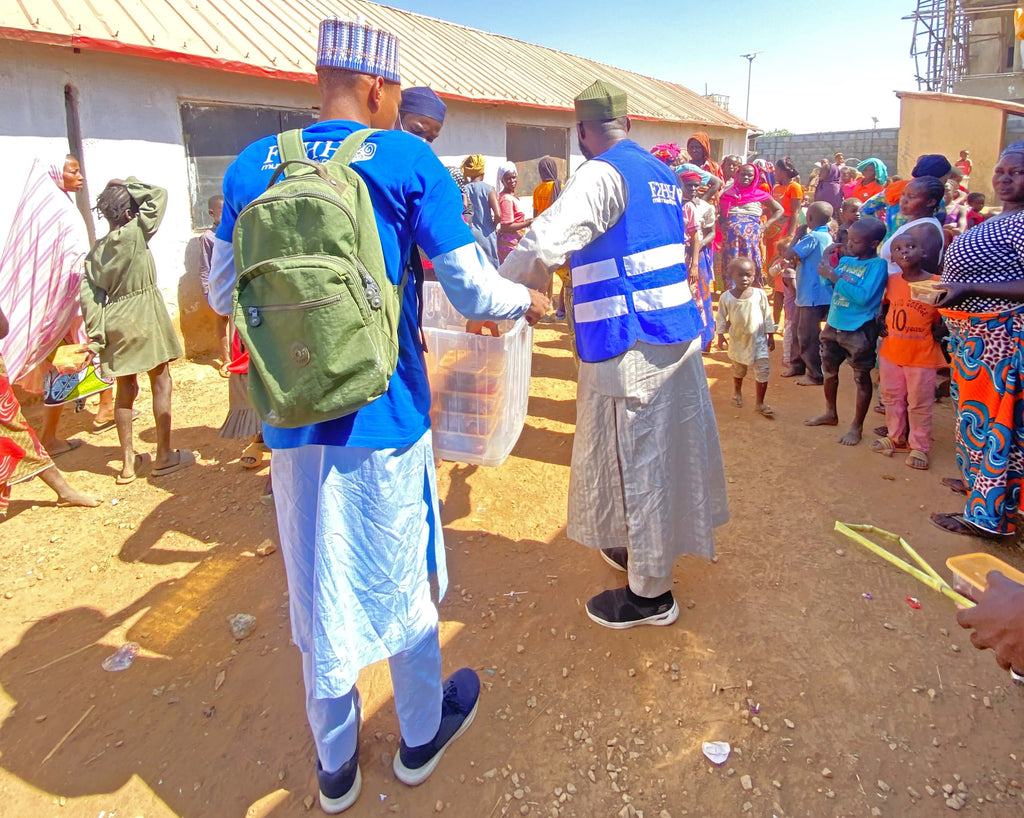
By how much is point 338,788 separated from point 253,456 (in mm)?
2825

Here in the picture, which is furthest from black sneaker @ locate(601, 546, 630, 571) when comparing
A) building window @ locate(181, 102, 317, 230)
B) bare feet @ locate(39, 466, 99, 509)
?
building window @ locate(181, 102, 317, 230)

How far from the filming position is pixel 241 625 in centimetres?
292

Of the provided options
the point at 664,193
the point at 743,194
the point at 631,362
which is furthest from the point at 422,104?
the point at 743,194

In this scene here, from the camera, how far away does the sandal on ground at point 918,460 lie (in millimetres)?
4273

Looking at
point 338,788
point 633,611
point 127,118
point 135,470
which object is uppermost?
point 127,118

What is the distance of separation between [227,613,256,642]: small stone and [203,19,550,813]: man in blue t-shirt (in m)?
1.04

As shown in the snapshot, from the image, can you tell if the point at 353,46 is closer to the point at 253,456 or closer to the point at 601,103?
the point at 601,103

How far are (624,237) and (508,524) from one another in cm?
184

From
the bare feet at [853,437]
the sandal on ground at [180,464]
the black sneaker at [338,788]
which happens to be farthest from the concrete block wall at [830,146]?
the black sneaker at [338,788]

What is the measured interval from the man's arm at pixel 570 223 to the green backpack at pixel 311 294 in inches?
34.2

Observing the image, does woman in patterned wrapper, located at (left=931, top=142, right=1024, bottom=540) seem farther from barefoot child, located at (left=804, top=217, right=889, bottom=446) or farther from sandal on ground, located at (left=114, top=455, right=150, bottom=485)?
sandal on ground, located at (left=114, top=455, right=150, bottom=485)

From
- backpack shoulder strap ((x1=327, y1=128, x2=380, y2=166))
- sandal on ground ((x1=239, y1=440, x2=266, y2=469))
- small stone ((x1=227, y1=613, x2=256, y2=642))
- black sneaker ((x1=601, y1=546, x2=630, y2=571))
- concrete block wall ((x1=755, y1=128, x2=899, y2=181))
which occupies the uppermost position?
concrete block wall ((x1=755, y1=128, x2=899, y2=181))

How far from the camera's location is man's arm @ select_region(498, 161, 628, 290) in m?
2.35

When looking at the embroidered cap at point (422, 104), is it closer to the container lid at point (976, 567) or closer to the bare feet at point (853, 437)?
the container lid at point (976, 567)
